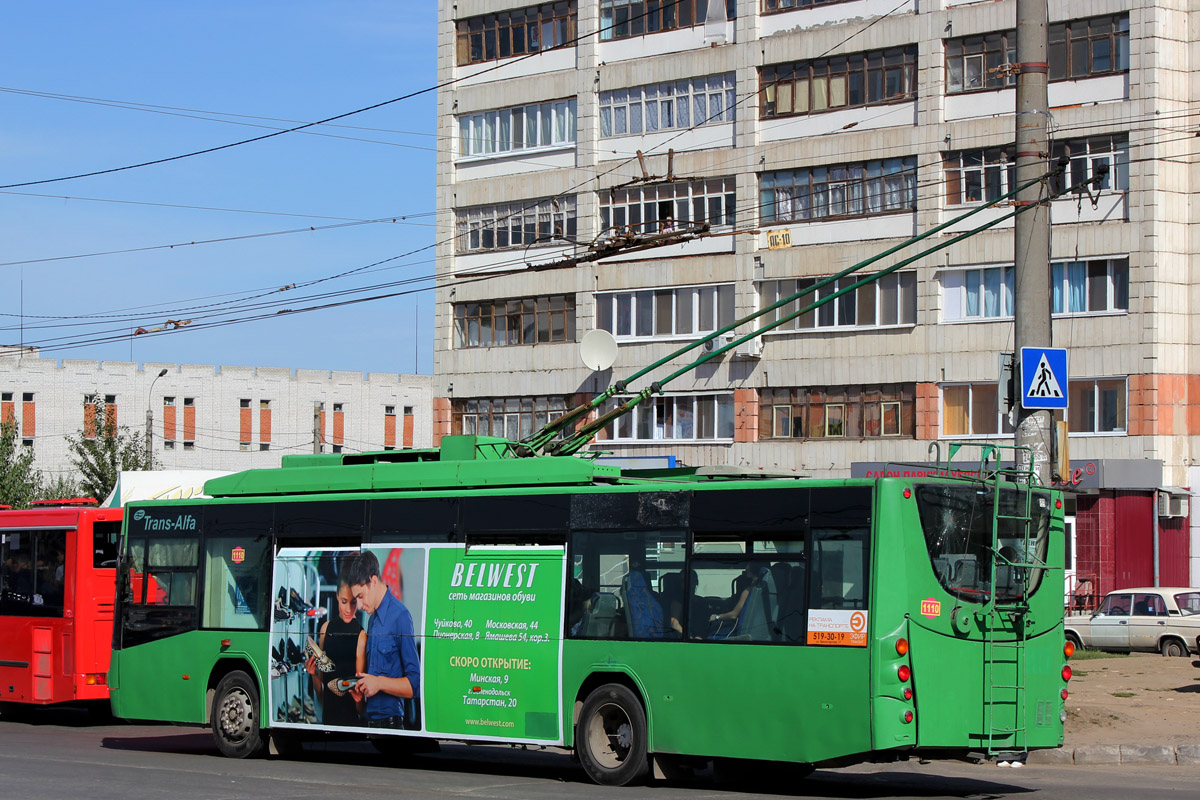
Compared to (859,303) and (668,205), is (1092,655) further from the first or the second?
(668,205)

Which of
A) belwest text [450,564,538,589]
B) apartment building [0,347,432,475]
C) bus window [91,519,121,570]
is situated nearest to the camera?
belwest text [450,564,538,589]

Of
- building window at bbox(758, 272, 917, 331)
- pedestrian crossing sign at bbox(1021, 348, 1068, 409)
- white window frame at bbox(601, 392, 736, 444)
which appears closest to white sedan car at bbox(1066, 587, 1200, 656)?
building window at bbox(758, 272, 917, 331)

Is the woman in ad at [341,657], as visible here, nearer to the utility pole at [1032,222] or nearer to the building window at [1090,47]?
the utility pole at [1032,222]

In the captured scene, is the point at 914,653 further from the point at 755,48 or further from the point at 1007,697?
the point at 755,48

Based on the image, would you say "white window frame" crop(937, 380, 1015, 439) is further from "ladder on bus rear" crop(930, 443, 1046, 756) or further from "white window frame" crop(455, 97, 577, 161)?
"ladder on bus rear" crop(930, 443, 1046, 756)

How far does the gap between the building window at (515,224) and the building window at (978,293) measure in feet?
37.0

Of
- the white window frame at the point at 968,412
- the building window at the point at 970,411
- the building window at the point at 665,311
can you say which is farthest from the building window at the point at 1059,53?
the building window at the point at 665,311

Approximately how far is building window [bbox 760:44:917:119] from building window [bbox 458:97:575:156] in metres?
6.55

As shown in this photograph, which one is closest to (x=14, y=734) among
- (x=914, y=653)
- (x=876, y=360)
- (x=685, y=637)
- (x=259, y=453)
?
(x=685, y=637)

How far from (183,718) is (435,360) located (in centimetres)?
3209

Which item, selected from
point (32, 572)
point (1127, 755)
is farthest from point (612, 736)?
point (32, 572)

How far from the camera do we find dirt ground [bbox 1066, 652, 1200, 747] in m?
Answer: 16.1

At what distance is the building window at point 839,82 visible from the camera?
39781 millimetres

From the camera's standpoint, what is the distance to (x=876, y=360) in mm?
40406
